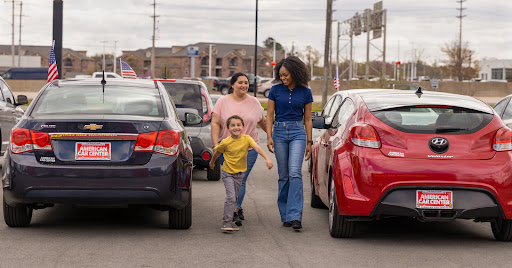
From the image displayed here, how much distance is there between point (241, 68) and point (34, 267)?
147 metres

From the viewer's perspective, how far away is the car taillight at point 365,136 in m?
7.39

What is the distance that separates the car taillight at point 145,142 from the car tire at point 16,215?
1.41m

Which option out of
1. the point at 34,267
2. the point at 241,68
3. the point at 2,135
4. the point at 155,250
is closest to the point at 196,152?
the point at 2,135

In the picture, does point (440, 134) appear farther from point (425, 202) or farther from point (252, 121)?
point (252, 121)

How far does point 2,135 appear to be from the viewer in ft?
44.5

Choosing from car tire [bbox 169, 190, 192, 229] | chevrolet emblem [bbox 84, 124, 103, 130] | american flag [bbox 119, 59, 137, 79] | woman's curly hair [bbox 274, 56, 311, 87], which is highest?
american flag [bbox 119, 59, 137, 79]

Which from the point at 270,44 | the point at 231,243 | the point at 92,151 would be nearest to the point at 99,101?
the point at 92,151

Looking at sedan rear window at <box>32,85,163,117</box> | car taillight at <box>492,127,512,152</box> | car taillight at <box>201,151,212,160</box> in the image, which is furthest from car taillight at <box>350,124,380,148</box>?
car taillight at <box>201,151,212,160</box>

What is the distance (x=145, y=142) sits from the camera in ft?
24.6

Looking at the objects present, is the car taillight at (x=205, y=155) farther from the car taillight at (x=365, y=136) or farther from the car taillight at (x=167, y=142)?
the car taillight at (x=365, y=136)

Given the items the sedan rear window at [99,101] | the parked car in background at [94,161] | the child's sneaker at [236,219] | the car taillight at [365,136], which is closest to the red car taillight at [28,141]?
the parked car in background at [94,161]

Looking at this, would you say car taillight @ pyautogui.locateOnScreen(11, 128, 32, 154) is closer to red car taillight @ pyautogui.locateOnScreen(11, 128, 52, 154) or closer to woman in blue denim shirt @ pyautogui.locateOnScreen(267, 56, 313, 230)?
red car taillight @ pyautogui.locateOnScreen(11, 128, 52, 154)

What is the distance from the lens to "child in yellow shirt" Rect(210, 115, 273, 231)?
8156mm

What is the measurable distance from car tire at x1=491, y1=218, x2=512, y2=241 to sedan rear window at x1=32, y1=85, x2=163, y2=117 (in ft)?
11.1
